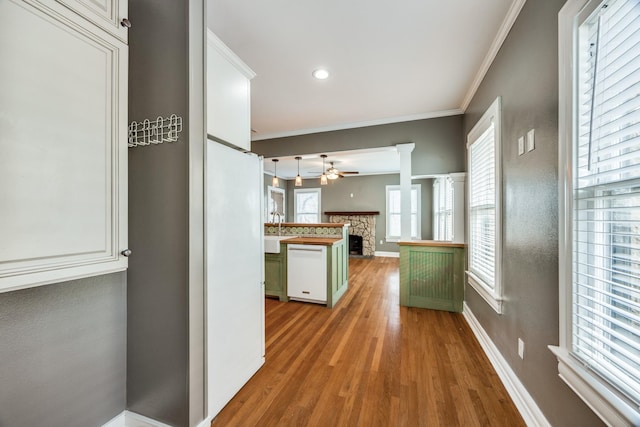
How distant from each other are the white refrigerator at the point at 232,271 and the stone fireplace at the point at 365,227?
5797 millimetres

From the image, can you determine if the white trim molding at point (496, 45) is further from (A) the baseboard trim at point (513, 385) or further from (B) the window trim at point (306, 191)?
(B) the window trim at point (306, 191)

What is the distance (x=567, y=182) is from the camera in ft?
3.58

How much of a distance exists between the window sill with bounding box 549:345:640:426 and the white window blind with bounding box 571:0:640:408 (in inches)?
1.3

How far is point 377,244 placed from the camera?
7.64 meters

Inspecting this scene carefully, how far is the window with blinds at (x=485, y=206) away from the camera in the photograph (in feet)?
6.36

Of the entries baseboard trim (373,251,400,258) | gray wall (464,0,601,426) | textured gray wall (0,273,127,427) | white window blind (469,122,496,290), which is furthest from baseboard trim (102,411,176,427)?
baseboard trim (373,251,400,258)

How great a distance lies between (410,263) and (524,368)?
5.83 ft

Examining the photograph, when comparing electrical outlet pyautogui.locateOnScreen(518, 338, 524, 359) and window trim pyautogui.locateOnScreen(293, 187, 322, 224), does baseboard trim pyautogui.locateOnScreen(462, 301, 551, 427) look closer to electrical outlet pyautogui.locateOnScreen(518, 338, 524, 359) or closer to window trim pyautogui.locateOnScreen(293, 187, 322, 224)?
electrical outlet pyautogui.locateOnScreen(518, 338, 524, 359)

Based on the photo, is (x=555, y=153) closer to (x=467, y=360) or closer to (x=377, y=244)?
(x=467, y=360)

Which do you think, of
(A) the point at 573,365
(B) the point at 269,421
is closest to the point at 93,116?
(B) the point at 269,421

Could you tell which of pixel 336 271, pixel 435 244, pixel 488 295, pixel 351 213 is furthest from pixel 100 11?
pixel 351 213

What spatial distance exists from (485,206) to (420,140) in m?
1.43

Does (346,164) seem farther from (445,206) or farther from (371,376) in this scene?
(371,376)

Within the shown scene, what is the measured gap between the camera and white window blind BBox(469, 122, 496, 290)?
83.0 inches
